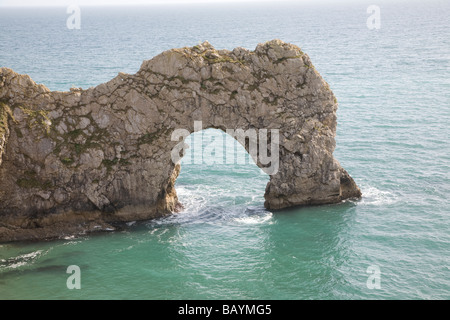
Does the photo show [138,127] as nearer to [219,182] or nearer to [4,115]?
[4,115]

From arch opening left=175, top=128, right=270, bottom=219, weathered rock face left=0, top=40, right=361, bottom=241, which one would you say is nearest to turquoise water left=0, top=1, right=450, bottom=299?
arch opening left=175, top=128, right=270, bottom=219

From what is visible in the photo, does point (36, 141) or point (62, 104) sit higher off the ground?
point (62, 104)

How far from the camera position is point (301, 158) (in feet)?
178

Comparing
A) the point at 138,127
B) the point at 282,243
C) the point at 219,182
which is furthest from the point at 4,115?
the point at 282,243

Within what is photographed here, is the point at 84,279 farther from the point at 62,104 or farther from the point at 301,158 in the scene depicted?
the point at 301,158

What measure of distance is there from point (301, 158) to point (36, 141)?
2513 cm

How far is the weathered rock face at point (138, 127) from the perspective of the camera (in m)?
50.0

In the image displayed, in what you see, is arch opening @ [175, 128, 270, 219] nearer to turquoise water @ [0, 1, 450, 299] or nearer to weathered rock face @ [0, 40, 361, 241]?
turquoise water @ [0, 1, 450, 299]

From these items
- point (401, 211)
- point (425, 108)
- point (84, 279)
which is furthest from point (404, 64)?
point (84, 279)

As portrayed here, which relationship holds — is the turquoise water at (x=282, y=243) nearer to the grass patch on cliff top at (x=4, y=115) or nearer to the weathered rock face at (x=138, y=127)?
the weathered rock face at (x=138, y=127)

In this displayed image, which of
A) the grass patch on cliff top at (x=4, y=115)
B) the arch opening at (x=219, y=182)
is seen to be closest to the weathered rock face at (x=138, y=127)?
the grass patch on cliff top at (x=4, y=115)
